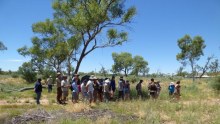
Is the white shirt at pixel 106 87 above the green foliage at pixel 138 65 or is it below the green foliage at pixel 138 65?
below

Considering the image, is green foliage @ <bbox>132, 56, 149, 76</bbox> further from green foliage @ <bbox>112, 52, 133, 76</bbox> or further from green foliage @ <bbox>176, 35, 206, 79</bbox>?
green foliage @ <bbox>176, 35, 206, 79</bbox>

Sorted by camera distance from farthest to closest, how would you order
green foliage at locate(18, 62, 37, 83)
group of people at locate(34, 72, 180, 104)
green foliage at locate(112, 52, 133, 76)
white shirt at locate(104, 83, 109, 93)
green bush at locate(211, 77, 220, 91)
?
green foliage at locate(112, 52, 133, 76)
green foliage at locate(18, 62, 37, 83)
green bush at locate(211, 77, 220, 91)
white shirt at locate(104, 83, 109, 93)
group of people at locate(34, 72, 180, 104)

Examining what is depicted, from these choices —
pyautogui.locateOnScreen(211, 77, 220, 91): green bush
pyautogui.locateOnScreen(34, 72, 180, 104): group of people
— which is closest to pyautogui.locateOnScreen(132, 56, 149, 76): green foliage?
pyautogui.locateOnScreen(211, 77, 220, 91): green bush

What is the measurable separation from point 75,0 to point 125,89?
33.6 ft

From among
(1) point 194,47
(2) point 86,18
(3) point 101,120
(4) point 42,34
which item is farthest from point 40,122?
(1) point 194,47

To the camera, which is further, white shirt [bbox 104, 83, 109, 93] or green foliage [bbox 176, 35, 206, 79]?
green foliage [bbox 176, 35, 206, 79]

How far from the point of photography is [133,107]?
18.9 m

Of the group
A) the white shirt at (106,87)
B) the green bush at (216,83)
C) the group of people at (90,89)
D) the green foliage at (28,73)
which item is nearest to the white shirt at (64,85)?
the group of people at (90,89)

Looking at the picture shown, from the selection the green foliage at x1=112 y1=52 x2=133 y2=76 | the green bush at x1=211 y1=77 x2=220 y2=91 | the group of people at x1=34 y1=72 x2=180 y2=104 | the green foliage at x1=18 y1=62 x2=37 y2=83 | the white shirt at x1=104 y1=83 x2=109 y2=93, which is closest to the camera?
the group of people at x1=34 y1=72 x2=180 y2=104

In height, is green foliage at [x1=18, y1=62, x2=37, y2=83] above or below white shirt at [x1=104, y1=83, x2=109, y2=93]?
above

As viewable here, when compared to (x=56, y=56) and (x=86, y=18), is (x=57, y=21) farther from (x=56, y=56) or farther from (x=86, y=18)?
(x=86, y=18)

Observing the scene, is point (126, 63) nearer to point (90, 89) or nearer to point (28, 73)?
point (28, 73)

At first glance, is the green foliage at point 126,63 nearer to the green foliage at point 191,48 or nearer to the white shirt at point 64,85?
the green foliage at point 191,48

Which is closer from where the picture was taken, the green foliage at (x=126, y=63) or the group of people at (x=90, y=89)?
the group of people at (x=90, y=89)
